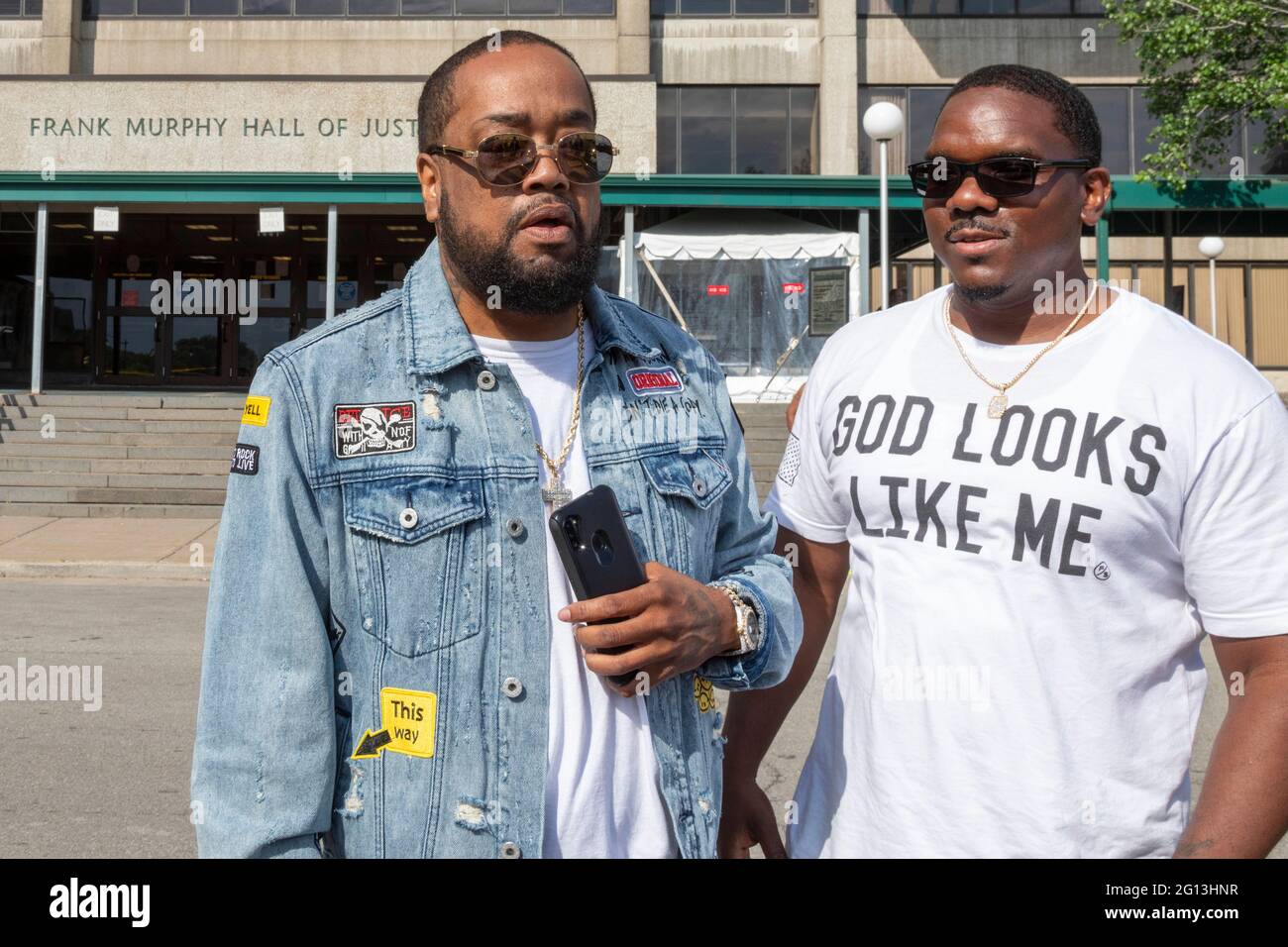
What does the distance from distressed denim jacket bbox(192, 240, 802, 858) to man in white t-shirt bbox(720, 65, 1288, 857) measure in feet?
1.26

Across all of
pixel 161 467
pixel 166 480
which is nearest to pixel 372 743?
Result: pixel 166 480

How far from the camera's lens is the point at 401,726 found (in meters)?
1.93

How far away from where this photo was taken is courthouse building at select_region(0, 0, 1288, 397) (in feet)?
69.4

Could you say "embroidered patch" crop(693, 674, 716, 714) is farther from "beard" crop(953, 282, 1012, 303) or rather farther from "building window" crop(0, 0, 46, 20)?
→ "building window" crop(0, 0, 46, 20)

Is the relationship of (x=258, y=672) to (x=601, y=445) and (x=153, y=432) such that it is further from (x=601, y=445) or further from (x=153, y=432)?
(x=153, y=432)

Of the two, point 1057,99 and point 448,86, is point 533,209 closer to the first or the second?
point 448,86

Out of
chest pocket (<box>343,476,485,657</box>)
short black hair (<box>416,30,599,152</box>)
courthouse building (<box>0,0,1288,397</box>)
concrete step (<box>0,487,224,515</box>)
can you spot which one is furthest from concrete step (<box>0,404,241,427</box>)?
chest pocket (<box>343,476,485,657</box>)

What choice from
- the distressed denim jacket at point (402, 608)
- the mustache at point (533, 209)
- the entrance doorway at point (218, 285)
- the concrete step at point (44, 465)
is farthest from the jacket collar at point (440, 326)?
the entrance doorway at point (218, 285)

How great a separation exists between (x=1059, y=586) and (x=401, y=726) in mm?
1266

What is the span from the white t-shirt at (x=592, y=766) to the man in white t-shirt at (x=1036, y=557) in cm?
58

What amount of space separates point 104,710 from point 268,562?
18.2ft

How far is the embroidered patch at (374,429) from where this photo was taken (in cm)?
194

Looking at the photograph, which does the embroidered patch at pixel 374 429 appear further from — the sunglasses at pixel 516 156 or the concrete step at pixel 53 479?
the concrete step at pixel 53 479

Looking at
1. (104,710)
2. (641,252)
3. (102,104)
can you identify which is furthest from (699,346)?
(102,104)
